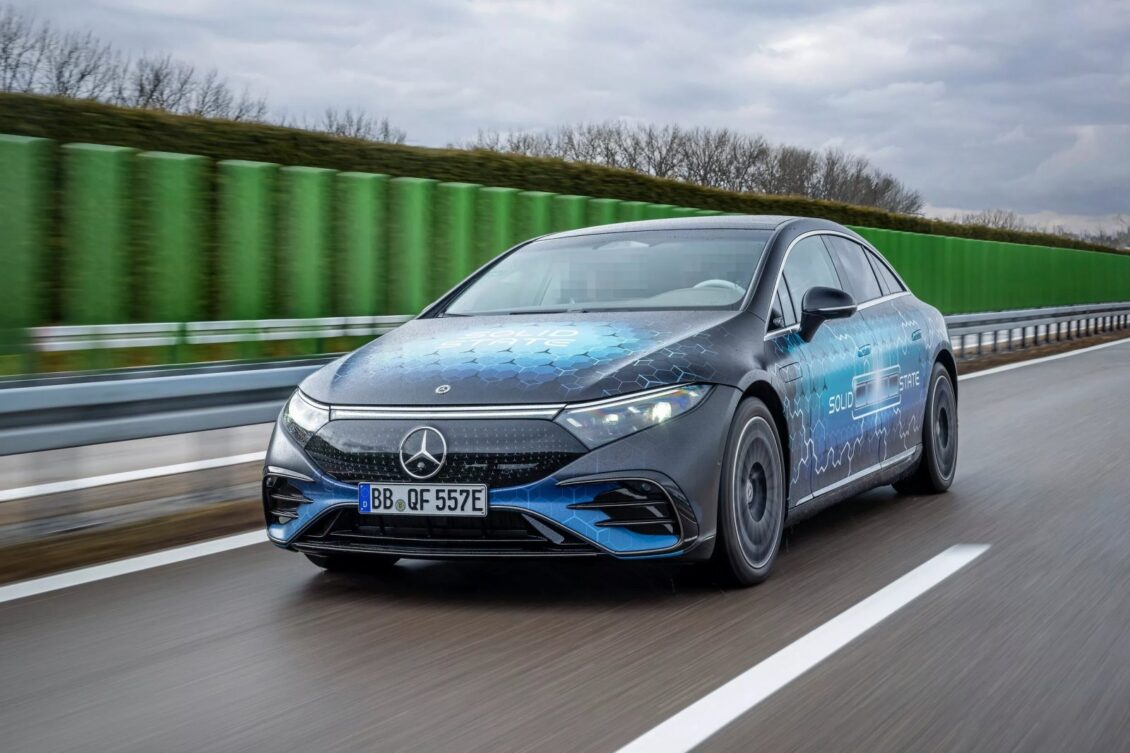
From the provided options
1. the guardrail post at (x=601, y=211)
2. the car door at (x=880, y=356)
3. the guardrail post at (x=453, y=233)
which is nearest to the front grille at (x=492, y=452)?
the car door at (x=880, y=356)

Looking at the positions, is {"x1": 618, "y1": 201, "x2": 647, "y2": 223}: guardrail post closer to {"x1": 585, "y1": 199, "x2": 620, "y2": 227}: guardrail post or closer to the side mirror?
{"x1": 585, "y1": 199, "x2": 620, "y2": 227}: guardrail post

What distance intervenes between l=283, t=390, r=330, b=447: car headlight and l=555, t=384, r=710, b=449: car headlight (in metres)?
0.93

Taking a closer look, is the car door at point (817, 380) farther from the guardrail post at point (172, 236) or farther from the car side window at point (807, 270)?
the guardrail post at point (172, 236)

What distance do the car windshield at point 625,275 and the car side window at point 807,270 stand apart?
0.19m

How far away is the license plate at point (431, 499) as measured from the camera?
521cm

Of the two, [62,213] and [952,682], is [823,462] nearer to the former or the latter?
[952,682]

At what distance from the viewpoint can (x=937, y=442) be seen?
27.3 feet

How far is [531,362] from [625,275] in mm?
→ 1287

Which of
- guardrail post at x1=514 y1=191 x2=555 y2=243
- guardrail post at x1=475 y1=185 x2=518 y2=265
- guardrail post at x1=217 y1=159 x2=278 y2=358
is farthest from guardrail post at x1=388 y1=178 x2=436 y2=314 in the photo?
guardrail post at x1=514 y1=191 x2=555 y2=243

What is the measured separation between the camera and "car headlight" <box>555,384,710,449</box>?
5.25m

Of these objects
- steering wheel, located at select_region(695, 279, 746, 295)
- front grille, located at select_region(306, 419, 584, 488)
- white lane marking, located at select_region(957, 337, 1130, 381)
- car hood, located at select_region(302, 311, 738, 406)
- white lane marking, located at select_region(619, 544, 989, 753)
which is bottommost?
white lane marking, located at select_region(957, 337, 1130, 381)

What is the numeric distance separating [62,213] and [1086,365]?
14.2 m

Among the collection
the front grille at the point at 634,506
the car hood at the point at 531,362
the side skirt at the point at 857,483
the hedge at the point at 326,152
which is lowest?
the side skirt at the point at 857,483

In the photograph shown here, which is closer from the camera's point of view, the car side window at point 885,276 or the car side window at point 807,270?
the car side window at point 807,270
